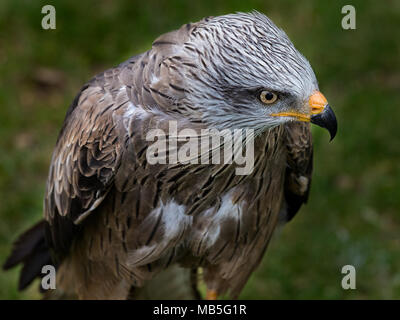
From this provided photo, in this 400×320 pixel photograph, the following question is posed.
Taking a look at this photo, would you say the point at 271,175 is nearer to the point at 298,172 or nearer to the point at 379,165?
the point at 298,172

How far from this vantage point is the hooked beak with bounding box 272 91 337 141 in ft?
11.7

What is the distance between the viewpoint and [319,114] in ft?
11.7

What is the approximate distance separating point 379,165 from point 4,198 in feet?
12.0

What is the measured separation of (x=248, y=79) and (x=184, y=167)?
0.69 metres

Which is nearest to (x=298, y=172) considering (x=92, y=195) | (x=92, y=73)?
(x=92, y=195)

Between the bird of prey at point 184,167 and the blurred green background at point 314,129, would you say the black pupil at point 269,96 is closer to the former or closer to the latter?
the bird of prey at point 184,167

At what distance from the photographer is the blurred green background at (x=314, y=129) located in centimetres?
630
